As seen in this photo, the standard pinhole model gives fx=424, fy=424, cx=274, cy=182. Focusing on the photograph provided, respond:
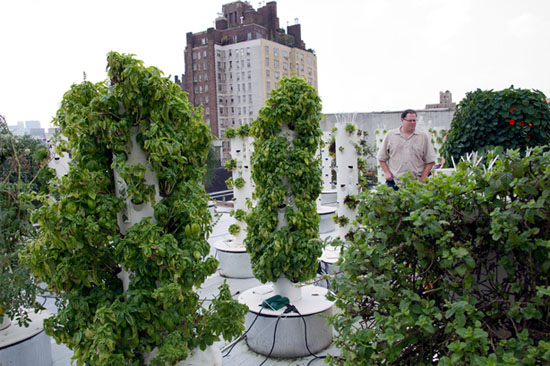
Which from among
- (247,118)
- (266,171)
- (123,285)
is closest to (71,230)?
(123,285)

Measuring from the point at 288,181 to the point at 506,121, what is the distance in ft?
8.26

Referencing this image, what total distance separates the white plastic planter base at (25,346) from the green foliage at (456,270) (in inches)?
123

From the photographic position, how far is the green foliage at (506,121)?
4.65 m

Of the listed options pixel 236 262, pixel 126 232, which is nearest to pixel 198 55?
pixel 236 262

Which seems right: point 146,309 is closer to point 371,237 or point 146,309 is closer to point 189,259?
point 189,259

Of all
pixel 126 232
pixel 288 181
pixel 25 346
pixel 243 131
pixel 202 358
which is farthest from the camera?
pixel 243 131

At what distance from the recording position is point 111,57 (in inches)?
102

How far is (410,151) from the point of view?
4.84m

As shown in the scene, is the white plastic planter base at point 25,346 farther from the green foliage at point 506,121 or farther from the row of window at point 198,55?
the row of window at point 198,55

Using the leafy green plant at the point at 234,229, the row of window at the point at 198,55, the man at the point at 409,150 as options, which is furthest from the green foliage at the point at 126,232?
the row of window at the point at 198,55

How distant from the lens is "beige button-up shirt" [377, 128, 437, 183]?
15.9ft

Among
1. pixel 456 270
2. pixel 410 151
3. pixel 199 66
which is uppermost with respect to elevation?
pixel 199 66

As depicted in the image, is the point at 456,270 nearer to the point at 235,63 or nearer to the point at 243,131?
the point at 243,131

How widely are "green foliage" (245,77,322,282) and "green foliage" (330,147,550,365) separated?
7.05ft
